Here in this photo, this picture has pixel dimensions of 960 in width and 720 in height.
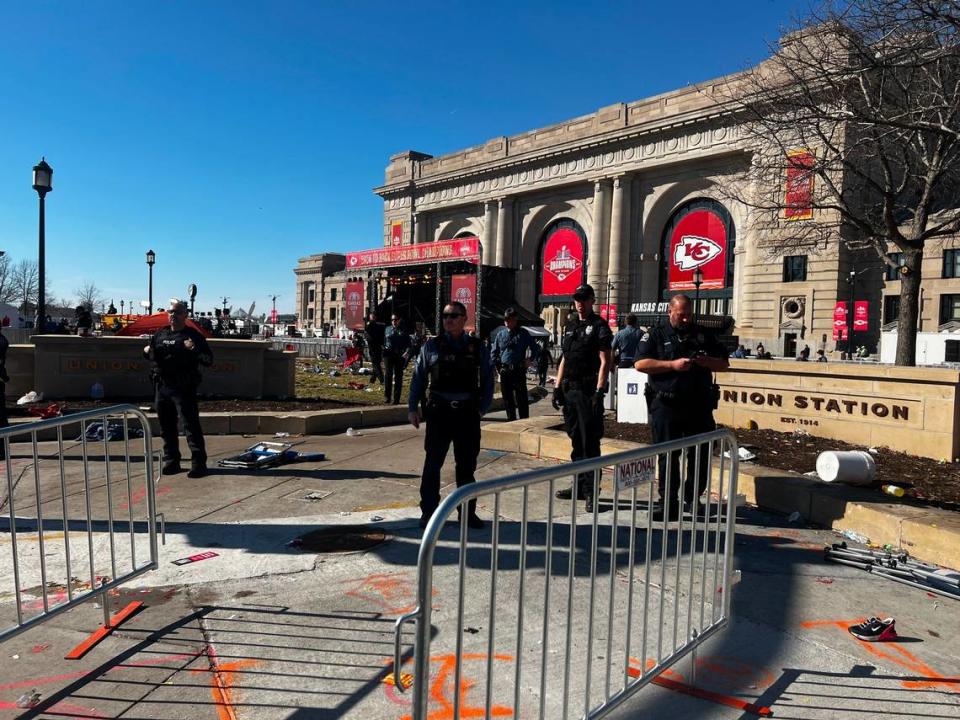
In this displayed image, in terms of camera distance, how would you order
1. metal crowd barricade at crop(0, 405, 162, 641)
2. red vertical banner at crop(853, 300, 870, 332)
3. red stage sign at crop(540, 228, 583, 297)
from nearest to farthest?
1. metal crowd barricade at crop(0, 405, 162, 641)
2. red vertical banner at crop(853, 300, 870, 332)
3. red stage sign at crop(540, 228, 583, 297)

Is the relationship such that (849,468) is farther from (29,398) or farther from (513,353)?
(29,398)

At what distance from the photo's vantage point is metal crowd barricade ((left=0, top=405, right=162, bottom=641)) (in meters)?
3.20

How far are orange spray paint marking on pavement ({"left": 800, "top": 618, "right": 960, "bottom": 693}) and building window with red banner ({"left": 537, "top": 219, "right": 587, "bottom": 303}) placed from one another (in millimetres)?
49142

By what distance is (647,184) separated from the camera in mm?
47531

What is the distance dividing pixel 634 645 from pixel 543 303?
53.5m

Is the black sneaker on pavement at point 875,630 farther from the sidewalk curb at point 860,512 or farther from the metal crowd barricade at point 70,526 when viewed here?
the metal crowd barricade at point 70,526

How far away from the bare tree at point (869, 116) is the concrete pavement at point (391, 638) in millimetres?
4938

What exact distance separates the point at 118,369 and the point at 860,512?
457 inches

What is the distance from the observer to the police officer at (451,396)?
4891 mm

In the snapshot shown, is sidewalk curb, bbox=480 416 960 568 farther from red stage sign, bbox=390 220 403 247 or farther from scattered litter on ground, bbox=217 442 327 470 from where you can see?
red stage sign, bbox=390 220 403 247

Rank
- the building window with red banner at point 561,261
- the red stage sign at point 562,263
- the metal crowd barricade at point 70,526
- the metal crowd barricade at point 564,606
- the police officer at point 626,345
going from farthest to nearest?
the red stage sign at point 562,263
the building window with red banner at point 561,261
the police officer at point 626,345
the metal crowd barricade at point 70,526
the metal crowd barricade at point 564,606

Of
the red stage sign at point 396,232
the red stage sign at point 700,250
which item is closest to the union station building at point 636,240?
the red stage sign at point 700,250

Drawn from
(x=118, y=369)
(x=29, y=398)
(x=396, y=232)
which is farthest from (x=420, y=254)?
(x=396, y=232)

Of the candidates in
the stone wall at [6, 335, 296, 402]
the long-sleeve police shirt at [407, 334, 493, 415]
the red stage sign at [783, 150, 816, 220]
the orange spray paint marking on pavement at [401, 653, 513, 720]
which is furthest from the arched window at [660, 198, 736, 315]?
the orange spray paint marking on pavement at [401, 653, 513, 720]
